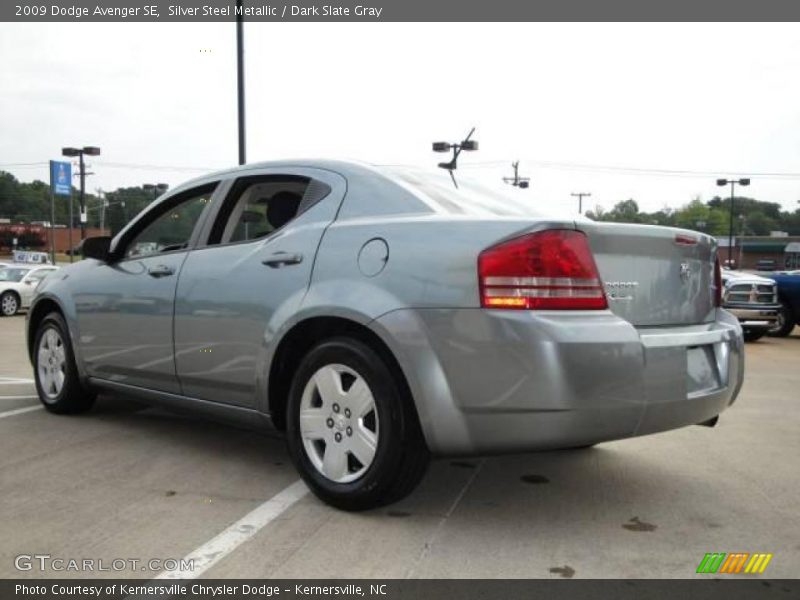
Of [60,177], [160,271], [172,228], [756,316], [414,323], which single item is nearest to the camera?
[414,323]

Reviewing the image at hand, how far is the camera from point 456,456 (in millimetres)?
3059

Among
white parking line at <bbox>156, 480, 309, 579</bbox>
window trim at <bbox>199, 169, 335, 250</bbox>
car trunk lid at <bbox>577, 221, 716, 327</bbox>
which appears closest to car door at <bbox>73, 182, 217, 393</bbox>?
window trim at <bbox>199, 169, 335, 250</bbox>

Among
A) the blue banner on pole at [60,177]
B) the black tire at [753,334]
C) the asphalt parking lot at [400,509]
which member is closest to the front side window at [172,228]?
the asphalt parking lot at [400,509]

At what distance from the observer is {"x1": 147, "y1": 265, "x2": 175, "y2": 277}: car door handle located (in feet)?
14.2

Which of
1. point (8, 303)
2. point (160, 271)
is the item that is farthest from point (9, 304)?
point (160, 271)

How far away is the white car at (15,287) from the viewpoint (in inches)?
718

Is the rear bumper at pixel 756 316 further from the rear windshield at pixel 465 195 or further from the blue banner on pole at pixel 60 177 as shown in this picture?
the blue banner on pole at pixel 60 177

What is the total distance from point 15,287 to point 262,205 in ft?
54.6

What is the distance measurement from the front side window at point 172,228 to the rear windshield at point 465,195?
4.23 ft

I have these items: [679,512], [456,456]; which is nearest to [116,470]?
[456,456]

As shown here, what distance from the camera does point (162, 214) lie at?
185 inches

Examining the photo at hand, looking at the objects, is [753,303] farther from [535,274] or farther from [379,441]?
[379,441]

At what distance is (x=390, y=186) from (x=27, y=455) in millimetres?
2577
